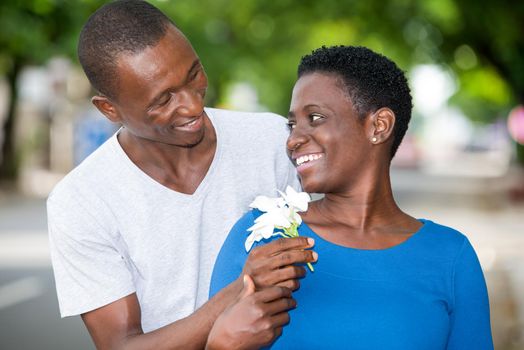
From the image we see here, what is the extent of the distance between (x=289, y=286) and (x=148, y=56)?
3.37ft

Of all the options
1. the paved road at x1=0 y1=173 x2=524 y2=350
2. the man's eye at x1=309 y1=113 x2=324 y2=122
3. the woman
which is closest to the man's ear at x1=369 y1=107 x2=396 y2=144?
the woman

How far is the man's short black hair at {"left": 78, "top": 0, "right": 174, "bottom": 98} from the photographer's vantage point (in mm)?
3143

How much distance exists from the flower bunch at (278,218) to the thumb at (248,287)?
141 millimetres

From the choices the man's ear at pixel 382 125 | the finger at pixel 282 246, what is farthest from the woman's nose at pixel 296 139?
the finger at pixel 282 246

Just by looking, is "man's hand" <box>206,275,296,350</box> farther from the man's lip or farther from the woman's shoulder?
the man's lip

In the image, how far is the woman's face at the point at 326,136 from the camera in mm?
2854

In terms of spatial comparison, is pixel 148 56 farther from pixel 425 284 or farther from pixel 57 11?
pixel 57 11

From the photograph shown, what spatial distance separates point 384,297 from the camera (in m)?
2.70

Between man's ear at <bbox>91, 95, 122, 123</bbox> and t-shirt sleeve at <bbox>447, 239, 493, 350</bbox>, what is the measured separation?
1.37 m

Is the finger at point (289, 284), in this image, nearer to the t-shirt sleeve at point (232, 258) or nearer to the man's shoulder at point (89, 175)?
the t-shirt sleeve at point (232, 258)

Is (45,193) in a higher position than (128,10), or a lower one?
higher

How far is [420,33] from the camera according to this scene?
979 inches

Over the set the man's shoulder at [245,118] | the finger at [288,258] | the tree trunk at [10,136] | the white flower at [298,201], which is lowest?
the finger at [288,258]

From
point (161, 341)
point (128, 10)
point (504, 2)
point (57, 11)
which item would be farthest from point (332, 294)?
point (57, 11)
